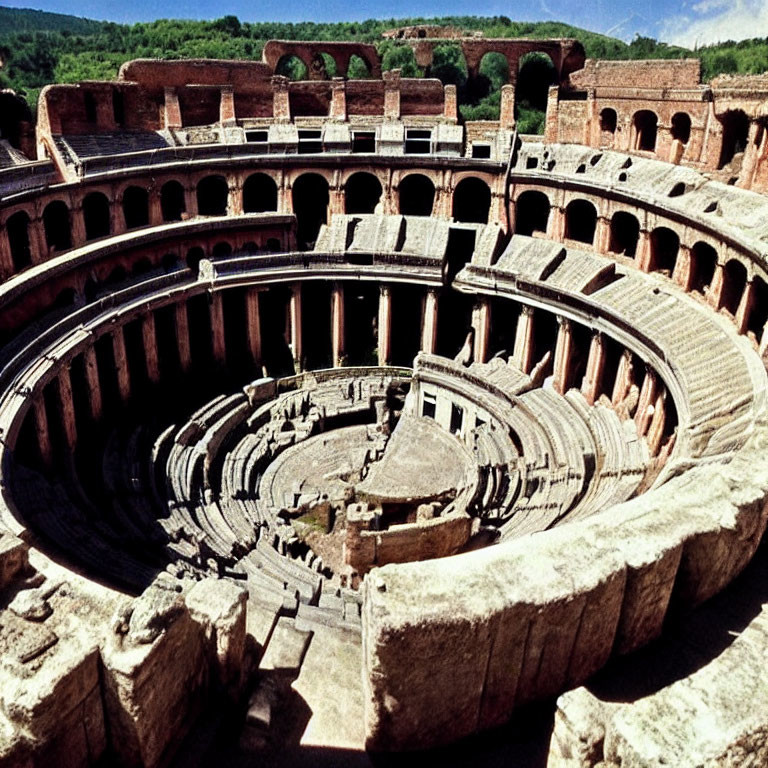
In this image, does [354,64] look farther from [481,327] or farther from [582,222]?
[481,327]

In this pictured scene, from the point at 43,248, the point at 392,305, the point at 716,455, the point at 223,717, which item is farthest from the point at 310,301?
the point at 223,717

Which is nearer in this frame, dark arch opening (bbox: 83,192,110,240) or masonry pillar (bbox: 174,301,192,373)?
masonry pillar (bbox: 174,301,192,373)

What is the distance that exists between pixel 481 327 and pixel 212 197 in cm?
1902

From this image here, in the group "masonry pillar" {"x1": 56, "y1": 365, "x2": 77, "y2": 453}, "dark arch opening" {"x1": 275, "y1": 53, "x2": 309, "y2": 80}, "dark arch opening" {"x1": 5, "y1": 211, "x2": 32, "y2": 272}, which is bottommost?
"masonry pillar" {"x1": 56, "y1": 365, "x2": 77, "y2": 453}

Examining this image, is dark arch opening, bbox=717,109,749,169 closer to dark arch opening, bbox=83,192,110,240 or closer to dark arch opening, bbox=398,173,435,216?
dark arch opening, bbox=398,173,435,216

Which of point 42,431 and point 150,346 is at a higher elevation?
point 150,346

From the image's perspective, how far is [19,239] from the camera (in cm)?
3844

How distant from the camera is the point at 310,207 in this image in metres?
47.2

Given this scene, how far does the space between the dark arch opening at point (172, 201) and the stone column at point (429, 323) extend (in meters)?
15.3

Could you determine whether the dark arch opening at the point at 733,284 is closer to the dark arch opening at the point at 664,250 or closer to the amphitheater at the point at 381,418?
the amphitheater at the point at 381,418

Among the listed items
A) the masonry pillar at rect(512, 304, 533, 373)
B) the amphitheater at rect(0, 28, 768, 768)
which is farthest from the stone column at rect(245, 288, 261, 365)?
the masonry pillar at rect(512, 304, 533, 373)

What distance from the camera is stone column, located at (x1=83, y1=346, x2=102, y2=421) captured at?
32684 millimetres

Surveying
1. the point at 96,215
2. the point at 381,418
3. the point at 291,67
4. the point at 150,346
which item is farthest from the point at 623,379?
the point at 291,67

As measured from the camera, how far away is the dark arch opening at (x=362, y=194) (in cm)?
4700
